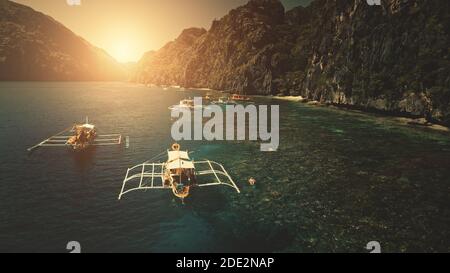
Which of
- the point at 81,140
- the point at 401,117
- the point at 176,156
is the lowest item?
the point at 176,156

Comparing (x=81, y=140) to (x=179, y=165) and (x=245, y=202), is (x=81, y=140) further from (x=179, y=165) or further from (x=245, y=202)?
(x=245, y=202)

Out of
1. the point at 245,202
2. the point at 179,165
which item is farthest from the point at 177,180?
the point at 245,202

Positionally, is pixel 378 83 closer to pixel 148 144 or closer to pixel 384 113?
pixel 384 113
